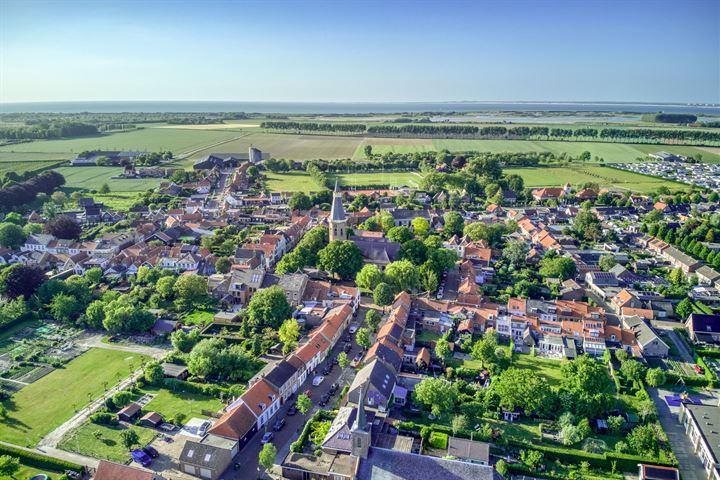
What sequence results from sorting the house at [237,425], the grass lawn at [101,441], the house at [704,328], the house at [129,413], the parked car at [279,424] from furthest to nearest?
the house at [704,328] → the house at [129,413] → the parked car at [279,424] → the house at [237,425] → the grass lawn at [101,441]

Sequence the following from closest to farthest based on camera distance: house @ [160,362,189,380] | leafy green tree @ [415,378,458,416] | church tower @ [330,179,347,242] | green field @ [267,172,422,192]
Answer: leafy green tree @ [415,378,458,416] → house @ [160,362,189,380] → church tower @ [330,179,347,242] → green field @ [267,172,422,192]

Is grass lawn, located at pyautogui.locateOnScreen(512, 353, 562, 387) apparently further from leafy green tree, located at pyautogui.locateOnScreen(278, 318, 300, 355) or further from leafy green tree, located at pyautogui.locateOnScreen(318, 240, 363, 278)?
leafy green tree, located at pyautogui.locateOnScreen(318, 240, 363, 278)

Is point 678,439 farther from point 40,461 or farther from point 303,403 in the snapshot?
point 40,461

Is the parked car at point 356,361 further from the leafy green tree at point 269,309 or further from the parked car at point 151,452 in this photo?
the parked car at point 151,452

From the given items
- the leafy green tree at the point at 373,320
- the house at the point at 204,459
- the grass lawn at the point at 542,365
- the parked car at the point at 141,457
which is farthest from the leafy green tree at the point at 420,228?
the parked car at the point at 141,457

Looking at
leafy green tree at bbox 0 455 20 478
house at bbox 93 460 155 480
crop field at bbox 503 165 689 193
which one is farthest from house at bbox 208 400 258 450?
crop field at bbox 503 165 689 193

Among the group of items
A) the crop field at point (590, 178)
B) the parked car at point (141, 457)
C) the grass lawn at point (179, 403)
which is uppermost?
the crop field at point (590, 178)

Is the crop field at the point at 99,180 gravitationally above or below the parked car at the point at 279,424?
above

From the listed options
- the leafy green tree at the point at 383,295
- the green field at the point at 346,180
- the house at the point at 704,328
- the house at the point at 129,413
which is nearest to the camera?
the house at the point at 129,413
